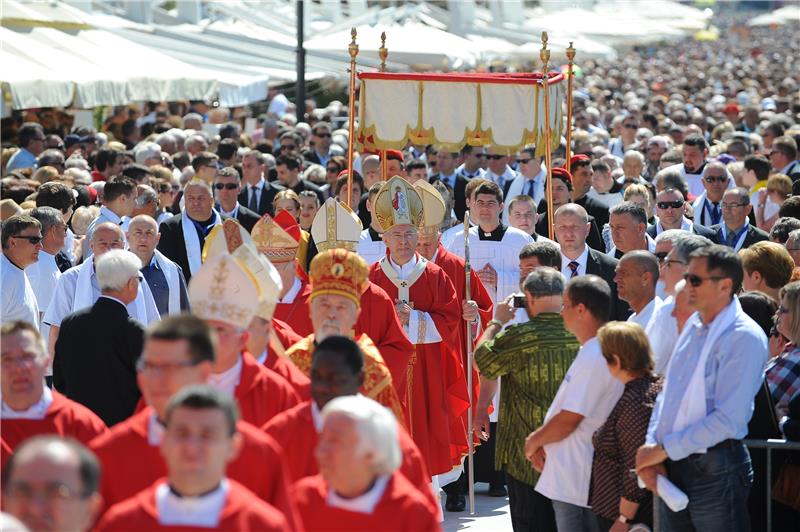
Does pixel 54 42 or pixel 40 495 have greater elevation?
pixel 54 42

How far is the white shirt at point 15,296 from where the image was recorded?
7273mm

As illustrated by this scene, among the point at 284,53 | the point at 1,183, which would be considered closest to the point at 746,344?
the point at 1,183

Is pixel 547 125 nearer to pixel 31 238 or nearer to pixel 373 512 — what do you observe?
pixel 31 238

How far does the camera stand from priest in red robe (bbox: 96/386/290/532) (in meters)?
3.52

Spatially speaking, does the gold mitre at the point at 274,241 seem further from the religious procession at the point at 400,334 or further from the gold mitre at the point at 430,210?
the gold mitre at the point at 430,210

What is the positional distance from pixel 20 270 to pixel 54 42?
31.3 ft

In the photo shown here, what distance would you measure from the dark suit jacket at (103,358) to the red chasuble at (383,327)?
1.26m

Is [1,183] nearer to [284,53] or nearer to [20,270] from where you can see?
[20,270]

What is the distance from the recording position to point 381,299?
711 centimetres

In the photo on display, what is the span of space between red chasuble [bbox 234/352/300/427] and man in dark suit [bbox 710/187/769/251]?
519cm

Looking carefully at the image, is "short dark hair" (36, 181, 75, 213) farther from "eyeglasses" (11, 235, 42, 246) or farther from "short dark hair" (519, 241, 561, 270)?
"short dark hair" (519, 241, 561, 270)

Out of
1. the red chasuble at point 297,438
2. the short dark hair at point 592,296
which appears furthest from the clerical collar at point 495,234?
the red chasuble at point 297,438

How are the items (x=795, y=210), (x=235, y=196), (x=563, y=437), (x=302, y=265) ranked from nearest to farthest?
(x=563, y=437) < (x=302, y=265) < (x=795, y=210) < (x=235, y=196)

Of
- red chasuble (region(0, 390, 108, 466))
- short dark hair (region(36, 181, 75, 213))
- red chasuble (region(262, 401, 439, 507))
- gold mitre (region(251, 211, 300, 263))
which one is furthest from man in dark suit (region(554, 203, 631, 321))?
red chasuble (region(0, 390, 108, 466))
